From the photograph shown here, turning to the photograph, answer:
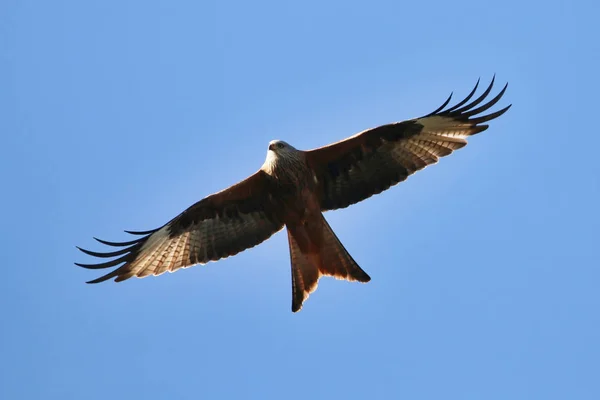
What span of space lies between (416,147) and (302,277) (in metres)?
2.14

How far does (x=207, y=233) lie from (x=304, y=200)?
1.37 meters

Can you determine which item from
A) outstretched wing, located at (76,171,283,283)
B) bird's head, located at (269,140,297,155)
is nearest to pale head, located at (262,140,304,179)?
bird's head, located at (269,140,297,155)

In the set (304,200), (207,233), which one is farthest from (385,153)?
(207,233)

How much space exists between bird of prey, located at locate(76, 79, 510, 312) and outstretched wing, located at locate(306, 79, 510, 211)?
12 mm

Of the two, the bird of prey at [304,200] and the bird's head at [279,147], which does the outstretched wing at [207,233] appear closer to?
the bird of prey at [304,200]

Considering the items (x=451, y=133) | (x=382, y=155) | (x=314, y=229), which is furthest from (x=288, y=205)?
(x=451, y=133)

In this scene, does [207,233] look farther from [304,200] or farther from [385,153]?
[385,153]

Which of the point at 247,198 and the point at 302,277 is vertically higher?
the point at 247,198

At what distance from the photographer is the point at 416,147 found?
12805 millimetres

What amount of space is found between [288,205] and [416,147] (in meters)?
1.74

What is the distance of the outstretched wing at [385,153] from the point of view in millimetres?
12625

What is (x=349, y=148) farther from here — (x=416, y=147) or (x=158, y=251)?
(x=158, y=251)

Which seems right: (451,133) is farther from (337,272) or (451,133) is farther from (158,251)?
(158,251)

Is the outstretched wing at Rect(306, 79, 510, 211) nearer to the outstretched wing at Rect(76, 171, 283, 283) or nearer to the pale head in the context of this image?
the pale head
